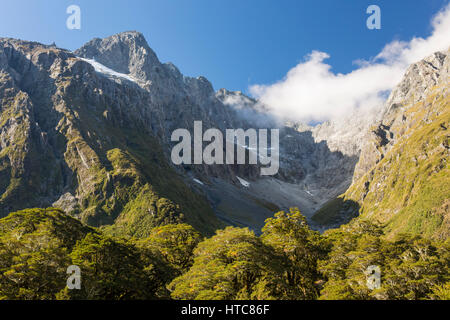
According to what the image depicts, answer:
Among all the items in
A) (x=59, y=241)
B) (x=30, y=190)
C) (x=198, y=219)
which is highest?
(x=30, y=190)

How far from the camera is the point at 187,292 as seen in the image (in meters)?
29.3

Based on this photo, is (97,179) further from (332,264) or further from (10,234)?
(332,264)

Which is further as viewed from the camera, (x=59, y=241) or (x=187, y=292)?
(x=59, y=241)

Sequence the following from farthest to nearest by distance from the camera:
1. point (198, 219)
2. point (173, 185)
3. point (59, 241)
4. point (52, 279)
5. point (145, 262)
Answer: point (173, 185) < point (198, 219) < point (145, 262) < point (59, 241) < point (52, 279)

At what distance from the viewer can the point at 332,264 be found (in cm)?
3628

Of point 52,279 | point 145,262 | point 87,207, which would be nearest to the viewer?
point 52,279
